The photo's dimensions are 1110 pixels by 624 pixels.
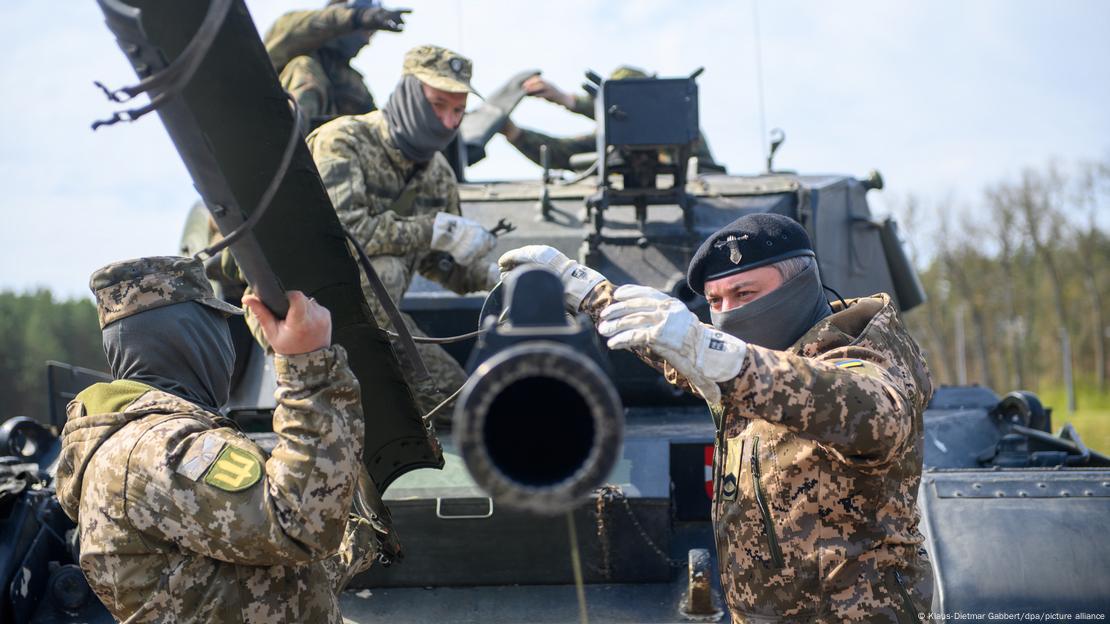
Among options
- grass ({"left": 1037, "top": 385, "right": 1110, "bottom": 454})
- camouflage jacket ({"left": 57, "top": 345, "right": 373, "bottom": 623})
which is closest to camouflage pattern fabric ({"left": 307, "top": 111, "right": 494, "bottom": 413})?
camouflage jacket ({"left": 57, "top": 345, "right": 373, "bottom": 623})

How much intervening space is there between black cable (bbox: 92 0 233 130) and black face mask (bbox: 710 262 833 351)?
1558 mm

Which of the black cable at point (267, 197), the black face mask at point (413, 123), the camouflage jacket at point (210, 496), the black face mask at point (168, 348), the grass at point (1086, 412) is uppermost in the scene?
the black face mask at point (413, 123)

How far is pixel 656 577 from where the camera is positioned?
14.4 feet

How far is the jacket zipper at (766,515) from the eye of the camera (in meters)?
Answer: 3.15

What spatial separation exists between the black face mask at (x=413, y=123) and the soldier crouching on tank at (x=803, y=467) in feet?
6.00

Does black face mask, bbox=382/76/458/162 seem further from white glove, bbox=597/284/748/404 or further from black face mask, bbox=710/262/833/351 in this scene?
white glove, bbox=597/284/748/404

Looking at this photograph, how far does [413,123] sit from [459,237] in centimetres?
51

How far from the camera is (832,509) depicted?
3.12 meters

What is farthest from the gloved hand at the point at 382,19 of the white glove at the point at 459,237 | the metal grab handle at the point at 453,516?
the metal grab handle at the point at 453,516

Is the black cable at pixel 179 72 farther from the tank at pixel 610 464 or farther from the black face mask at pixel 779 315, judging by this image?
the black face mask at pixel 779 315

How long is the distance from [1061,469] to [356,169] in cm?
292

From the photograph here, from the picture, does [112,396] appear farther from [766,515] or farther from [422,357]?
[422,357]

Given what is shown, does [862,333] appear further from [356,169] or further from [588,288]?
[356,169]

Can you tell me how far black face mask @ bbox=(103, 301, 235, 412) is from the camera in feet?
9.72
